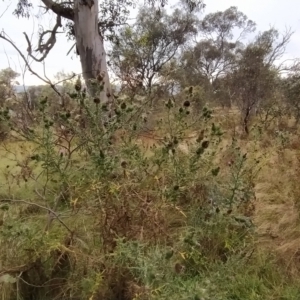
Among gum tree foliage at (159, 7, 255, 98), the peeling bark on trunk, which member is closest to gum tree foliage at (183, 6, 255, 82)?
gum tree foliage at (159, 7, 255, 98)

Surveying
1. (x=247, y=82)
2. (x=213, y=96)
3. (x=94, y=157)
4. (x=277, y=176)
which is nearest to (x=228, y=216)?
(x=94, y=157)

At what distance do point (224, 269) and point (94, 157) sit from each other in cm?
93

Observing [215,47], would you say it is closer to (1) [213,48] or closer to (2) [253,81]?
(1) [213,48]

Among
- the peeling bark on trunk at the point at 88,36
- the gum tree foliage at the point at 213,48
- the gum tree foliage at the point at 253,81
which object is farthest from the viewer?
the gum tree foliage at the point at 213,48

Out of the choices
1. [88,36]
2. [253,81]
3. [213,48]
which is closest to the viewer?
[88,36]

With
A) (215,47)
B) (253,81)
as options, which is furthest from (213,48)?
(253,81)

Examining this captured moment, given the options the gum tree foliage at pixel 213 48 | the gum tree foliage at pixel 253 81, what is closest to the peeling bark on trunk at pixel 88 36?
the gum tree foliage at pixel 253 81

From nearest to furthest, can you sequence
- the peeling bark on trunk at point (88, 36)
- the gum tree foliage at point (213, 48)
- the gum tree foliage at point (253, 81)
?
1. the peeling bark on trunk at point (88, 36)
2. the gum tree foliage at point (253, 81)
3. the gum tree foliage at point (213, 48)

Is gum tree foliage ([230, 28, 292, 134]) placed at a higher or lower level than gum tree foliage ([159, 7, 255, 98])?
lower

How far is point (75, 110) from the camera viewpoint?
10.3ft

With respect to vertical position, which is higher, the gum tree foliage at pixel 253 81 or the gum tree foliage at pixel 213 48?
the gum tree foliage at pixel 213 48

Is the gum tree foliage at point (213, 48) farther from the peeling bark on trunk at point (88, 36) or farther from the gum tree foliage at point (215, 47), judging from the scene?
the peeling bark on trunk at point (88, 36)

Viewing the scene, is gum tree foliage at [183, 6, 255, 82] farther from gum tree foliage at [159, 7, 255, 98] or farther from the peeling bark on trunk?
the peeling bark on trunk

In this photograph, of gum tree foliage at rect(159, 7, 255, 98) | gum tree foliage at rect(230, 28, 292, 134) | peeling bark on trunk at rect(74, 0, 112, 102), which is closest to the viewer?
peeling bark on trunk at rect(74, 0, 112, 102)
